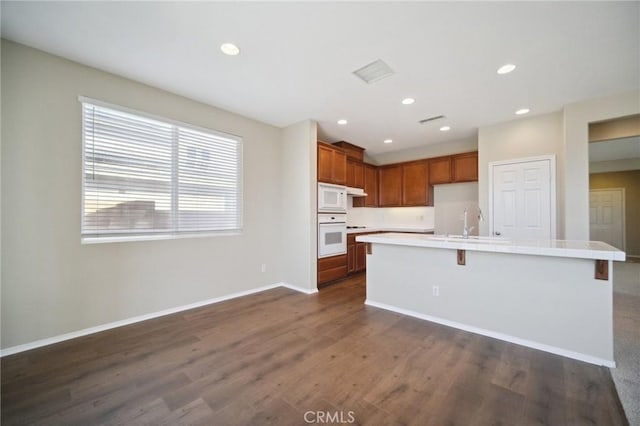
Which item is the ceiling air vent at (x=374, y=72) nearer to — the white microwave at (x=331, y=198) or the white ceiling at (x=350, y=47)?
the white ceiling at (x=350, y=47)

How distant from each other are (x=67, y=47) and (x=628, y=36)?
4.98m

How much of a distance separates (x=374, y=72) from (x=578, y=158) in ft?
10.0

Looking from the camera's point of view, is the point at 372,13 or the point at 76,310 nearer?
the point at 372,13

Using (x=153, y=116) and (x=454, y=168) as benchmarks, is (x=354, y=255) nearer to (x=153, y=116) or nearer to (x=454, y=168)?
(x=454, y=168)

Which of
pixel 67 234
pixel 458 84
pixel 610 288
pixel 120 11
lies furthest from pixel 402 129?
pixel 67 234

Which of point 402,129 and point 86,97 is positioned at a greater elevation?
point 402,129

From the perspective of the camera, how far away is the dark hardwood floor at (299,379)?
→ 5.17ft

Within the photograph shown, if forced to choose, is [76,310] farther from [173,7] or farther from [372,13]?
[372,13]

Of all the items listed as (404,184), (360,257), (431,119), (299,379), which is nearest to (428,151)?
(404,184)

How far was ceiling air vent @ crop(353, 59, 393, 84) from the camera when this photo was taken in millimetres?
2623

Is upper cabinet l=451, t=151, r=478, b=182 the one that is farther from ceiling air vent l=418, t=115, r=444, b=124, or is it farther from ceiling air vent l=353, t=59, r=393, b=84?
ceiling air vent l=353, t=59, r=393, b=84

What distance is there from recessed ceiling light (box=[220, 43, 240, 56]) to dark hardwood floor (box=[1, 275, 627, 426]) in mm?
2803

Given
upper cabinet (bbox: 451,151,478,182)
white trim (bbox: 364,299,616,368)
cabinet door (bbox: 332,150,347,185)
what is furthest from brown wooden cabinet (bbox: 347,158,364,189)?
white trim (bbox: 364,299,616,368)

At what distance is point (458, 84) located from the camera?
9.84 ft
